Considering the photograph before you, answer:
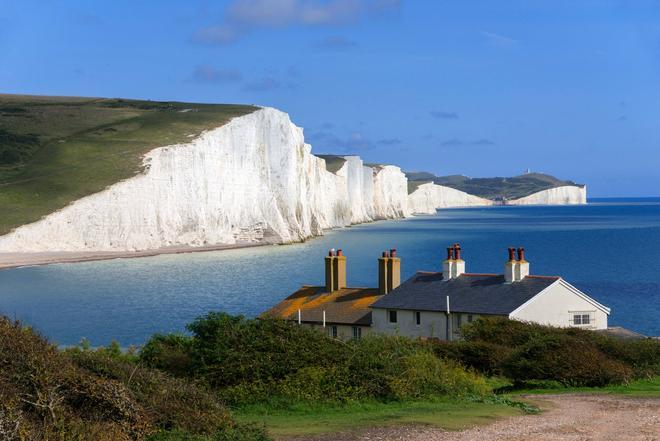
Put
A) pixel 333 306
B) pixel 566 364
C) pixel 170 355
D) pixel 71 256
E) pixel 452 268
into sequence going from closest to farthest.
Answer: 1. pixel 566 364
2. pixel 170 355
3. pixel 452 268
4. pixel 333 306
5. pixel 71 256

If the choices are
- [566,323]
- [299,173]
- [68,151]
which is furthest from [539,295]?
[299,173]

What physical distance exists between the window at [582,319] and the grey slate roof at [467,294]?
1766 millimetres

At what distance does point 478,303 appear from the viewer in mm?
31078

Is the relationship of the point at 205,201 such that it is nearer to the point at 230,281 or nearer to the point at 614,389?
the point at 230,281

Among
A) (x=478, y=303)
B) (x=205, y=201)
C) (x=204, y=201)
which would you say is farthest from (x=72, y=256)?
(x=478, y=303)

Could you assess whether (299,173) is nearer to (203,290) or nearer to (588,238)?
(588,238)

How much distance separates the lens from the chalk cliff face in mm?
97312

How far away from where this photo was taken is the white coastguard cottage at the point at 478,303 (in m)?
30.9

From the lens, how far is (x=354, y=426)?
1570cm

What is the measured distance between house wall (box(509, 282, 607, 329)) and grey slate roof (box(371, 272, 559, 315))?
0.30 metres

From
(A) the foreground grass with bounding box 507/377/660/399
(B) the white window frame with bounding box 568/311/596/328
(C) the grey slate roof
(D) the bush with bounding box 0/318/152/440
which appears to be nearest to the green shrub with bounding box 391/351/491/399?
(A) the foreground grass with bounding box 507/377/660/399

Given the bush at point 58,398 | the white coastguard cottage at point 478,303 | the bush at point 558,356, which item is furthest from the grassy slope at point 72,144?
the bush at point 58,398

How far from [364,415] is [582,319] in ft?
56.6

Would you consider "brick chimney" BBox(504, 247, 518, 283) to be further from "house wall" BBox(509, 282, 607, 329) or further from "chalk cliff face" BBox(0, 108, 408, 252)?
"chalk cliff face" BBox(0, 108, 408, 252)
